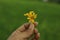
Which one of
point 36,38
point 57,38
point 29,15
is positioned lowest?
point 57,38

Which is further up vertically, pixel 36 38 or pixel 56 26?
pixel 36 38

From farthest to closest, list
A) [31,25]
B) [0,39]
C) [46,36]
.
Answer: [46,36] → [0,39] → [31,25]

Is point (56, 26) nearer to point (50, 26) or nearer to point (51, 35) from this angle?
point (50, 26)

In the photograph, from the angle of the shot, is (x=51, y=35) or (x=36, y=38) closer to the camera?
(x=36, y=38)

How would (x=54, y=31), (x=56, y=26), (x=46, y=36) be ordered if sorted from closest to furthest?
(x=46, y=36)
(x=54, y=31)
(x=56, y=26)

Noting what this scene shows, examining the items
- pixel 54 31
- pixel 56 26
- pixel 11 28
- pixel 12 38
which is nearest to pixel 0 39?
pixel 11 28

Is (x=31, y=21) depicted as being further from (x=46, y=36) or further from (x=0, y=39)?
(x=46, y=36)

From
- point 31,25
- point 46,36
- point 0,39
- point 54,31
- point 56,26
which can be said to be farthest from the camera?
point 56,26

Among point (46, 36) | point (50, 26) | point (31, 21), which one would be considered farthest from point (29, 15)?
point (50, 26)

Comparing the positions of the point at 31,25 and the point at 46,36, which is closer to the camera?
the point at 31,25
